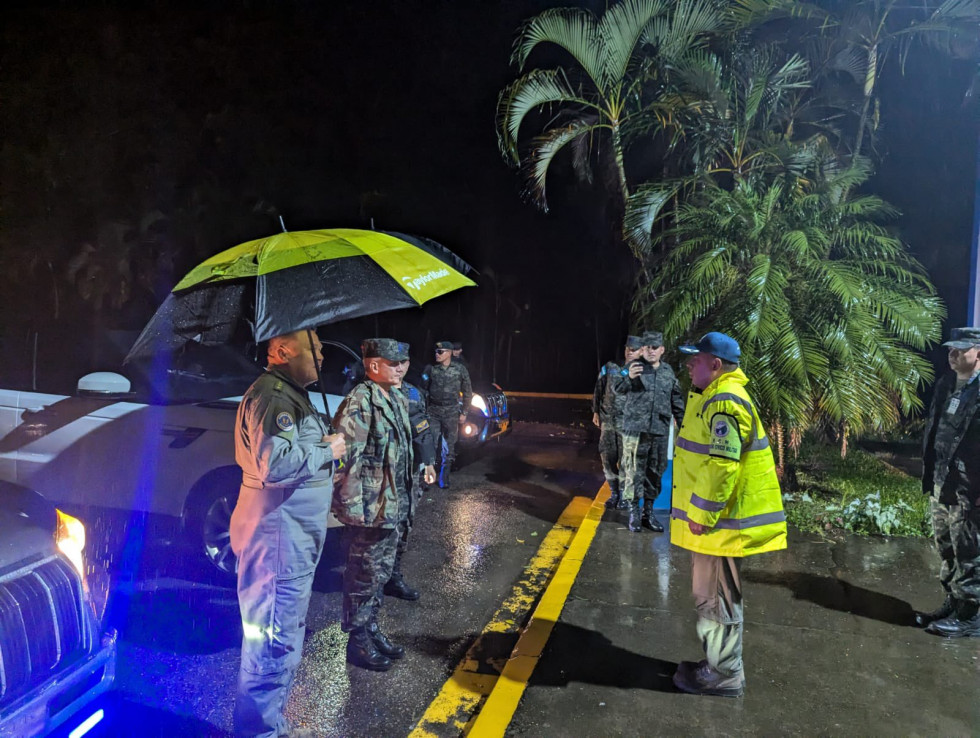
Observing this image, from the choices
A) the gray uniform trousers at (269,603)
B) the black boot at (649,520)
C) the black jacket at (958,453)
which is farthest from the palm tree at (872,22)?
the gray uniform trousers at (269,603)

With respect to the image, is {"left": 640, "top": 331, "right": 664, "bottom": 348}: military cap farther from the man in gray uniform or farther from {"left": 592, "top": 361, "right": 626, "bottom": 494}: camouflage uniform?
the man in gray uniform

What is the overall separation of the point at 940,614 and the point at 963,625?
0.13 metres

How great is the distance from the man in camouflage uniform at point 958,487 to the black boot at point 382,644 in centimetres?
326

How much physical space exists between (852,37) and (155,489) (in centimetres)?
874

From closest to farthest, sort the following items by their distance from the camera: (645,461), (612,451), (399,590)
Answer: (399,590) < (645,461) < (612,451)

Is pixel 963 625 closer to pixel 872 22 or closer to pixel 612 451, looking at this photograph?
pixel 612 451

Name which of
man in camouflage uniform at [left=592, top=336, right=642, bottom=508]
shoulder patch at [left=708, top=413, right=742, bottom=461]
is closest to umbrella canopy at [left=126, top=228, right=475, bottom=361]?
shoulder patch at [left=708, top=413, right=742, bottom=461]

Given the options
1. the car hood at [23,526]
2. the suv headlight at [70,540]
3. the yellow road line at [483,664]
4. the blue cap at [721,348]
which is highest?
the blue cap at [721,348]

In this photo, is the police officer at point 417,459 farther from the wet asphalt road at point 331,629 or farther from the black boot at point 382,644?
the wet asphalt road at point 331,629

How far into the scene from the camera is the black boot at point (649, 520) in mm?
6512

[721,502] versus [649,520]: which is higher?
[721,502]

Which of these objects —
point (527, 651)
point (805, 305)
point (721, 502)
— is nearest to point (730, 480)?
point (721, 502)

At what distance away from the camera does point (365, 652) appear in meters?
4.00

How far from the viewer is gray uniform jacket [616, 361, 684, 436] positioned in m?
6.57
